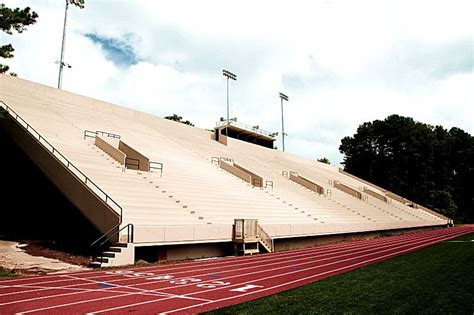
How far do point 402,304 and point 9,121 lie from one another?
1743 cm

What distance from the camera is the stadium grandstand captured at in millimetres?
13680

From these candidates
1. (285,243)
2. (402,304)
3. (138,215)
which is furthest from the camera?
(285,243)

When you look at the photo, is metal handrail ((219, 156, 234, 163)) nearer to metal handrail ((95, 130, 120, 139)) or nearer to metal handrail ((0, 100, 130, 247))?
metal handrail ((95, 130, 120, 139))

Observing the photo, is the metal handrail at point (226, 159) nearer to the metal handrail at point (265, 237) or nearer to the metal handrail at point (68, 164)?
the metal handrail at point (265, 237)

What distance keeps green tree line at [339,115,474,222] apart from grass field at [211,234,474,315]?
2468 inches

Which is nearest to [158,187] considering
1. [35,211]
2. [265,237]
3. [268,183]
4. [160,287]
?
[35,211]

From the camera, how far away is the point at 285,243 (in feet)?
63.9

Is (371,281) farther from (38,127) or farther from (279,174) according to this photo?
(279,174)

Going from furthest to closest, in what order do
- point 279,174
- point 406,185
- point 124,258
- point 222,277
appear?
point 406,185, point 279,174, point 124,258, point 222,277

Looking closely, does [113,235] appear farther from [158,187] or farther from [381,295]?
[381,295]

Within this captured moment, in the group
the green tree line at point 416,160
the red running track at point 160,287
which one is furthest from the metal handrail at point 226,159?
the green tree line at point 416,160

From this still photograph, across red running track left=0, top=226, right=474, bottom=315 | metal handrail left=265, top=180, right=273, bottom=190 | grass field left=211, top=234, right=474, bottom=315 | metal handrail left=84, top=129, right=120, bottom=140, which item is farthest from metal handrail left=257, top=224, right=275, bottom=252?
metal handrail left=84, top=129, right=120, bottom=140

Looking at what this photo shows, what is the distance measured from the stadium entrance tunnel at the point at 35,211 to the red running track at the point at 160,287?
3609 millimetres

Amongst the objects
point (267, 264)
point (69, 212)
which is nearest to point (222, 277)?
point (267, 264)
